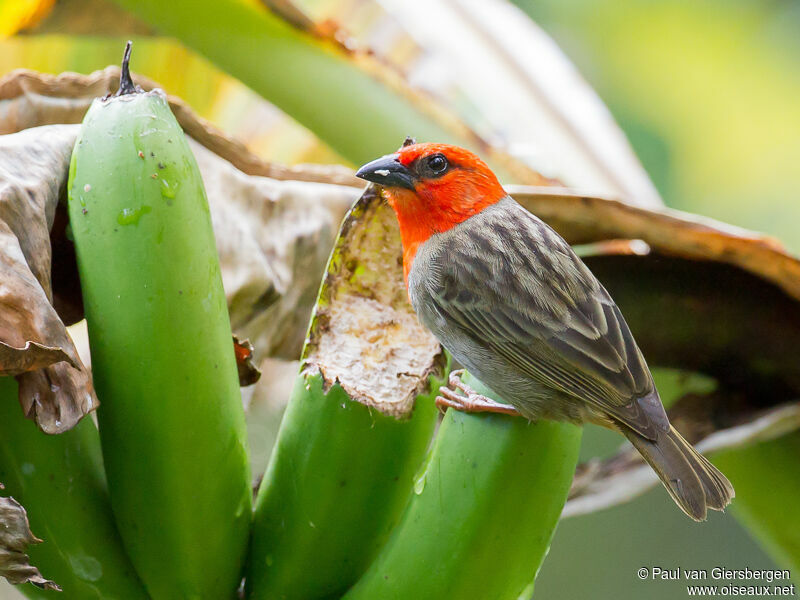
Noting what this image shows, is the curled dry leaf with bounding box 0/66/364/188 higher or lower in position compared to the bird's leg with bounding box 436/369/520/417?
higher

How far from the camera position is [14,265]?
1225 millimetres

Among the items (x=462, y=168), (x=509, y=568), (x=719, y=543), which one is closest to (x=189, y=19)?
(x=462, y=168)

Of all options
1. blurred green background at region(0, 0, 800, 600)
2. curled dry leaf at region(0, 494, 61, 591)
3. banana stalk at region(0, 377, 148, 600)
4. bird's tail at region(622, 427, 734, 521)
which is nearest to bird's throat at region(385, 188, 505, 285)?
bird's tail at region(622, 427, 734, 521)

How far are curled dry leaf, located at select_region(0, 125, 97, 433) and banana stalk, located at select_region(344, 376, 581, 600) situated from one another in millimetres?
563

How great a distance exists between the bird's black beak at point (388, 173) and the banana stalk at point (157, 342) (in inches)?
18.6

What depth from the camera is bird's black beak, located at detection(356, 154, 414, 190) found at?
182cm

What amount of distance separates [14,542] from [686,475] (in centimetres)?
116

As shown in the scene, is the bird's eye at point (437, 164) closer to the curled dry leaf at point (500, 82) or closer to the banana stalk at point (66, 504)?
the curled dry leaf at point (500, 82)

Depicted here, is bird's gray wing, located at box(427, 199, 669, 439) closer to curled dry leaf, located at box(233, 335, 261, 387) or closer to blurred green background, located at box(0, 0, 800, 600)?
curled dry leaf, located at box(233, 335, 261, 387)

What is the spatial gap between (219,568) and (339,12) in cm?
203

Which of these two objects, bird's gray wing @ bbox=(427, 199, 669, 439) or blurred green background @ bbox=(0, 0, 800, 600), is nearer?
bird's gray wing @ bbox=(427, 199, 669, 439)

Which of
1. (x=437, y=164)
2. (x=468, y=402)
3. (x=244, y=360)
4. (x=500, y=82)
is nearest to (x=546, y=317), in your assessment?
(x=468, y=402)

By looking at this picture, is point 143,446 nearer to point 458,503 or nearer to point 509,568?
point 458,503

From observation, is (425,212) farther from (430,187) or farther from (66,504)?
(66,504)
